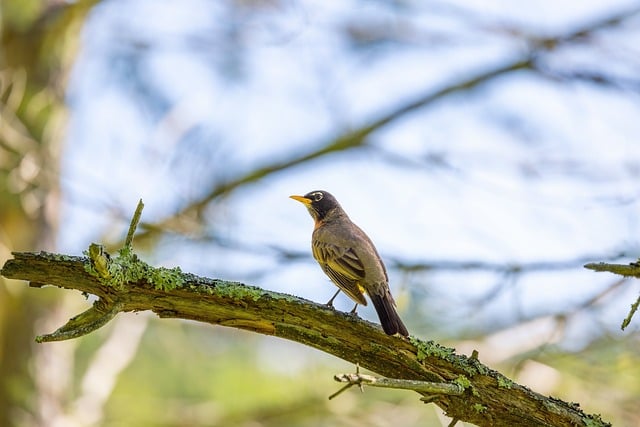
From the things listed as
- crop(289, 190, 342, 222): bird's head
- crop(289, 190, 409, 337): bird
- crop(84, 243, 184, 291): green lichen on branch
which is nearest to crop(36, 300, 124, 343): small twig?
crop(84, 243, 184, 291): green lichen on branch

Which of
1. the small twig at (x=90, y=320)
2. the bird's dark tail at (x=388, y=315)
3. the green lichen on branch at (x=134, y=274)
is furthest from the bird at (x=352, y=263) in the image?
the small twig at (x=90, y=320)

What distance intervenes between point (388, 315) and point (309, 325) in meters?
0.89

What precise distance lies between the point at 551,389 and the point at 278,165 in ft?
12.0

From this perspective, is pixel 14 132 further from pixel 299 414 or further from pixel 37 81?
pixel 299 414

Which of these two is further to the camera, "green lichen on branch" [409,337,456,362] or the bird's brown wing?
the bird's brown wing

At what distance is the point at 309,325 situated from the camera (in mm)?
3740

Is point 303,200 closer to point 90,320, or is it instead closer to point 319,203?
point 319,203

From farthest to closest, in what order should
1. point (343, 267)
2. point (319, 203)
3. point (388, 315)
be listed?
1. point (319, 203)
2. point (343, 267)
3. point (388, 315)

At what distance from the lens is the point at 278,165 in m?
8.64


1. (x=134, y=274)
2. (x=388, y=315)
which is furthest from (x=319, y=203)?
(x=134, y=274)

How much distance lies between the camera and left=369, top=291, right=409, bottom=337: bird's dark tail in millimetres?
4090

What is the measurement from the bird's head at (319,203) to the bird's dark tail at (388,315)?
1850 mm

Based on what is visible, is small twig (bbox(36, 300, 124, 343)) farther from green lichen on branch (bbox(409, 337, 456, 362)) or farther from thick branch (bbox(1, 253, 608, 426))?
green lichen on branch (bbox(409, 337, 456, 362))

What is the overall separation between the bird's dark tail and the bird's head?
1.85 m
